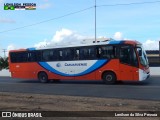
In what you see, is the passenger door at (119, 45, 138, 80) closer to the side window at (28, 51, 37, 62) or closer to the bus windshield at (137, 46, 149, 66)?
the bus windshield at (137, 46, 149, 66)

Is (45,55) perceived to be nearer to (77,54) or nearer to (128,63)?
(77,54)

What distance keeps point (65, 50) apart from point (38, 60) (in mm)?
3011

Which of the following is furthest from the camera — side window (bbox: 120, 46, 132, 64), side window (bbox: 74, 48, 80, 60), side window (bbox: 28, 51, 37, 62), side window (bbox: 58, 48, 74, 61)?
side window (bbox: 28, 51, 37, 62)

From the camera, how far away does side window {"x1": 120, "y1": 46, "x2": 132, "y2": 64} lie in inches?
983

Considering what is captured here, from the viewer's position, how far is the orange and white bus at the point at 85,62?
2500cm

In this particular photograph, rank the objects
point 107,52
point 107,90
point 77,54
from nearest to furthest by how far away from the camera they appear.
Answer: point 107,90, point 107,52, point 77,54

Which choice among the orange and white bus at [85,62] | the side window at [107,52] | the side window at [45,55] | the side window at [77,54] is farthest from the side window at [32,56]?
the side window at [107,52]

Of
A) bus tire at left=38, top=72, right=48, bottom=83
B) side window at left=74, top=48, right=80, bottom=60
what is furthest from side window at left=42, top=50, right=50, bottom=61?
side window at left=74, top=48, right=80, bottom=60

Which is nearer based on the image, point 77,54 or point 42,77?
point 77,54

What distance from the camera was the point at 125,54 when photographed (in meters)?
Answer: 25.1

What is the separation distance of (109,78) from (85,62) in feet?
7.40

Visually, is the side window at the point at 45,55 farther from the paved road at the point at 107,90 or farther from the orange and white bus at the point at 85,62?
the paved road at the point at 107,90

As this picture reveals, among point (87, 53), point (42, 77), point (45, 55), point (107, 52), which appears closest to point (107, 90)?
Result: point (107, 52)

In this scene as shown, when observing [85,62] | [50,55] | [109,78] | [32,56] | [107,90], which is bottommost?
[107,90]
